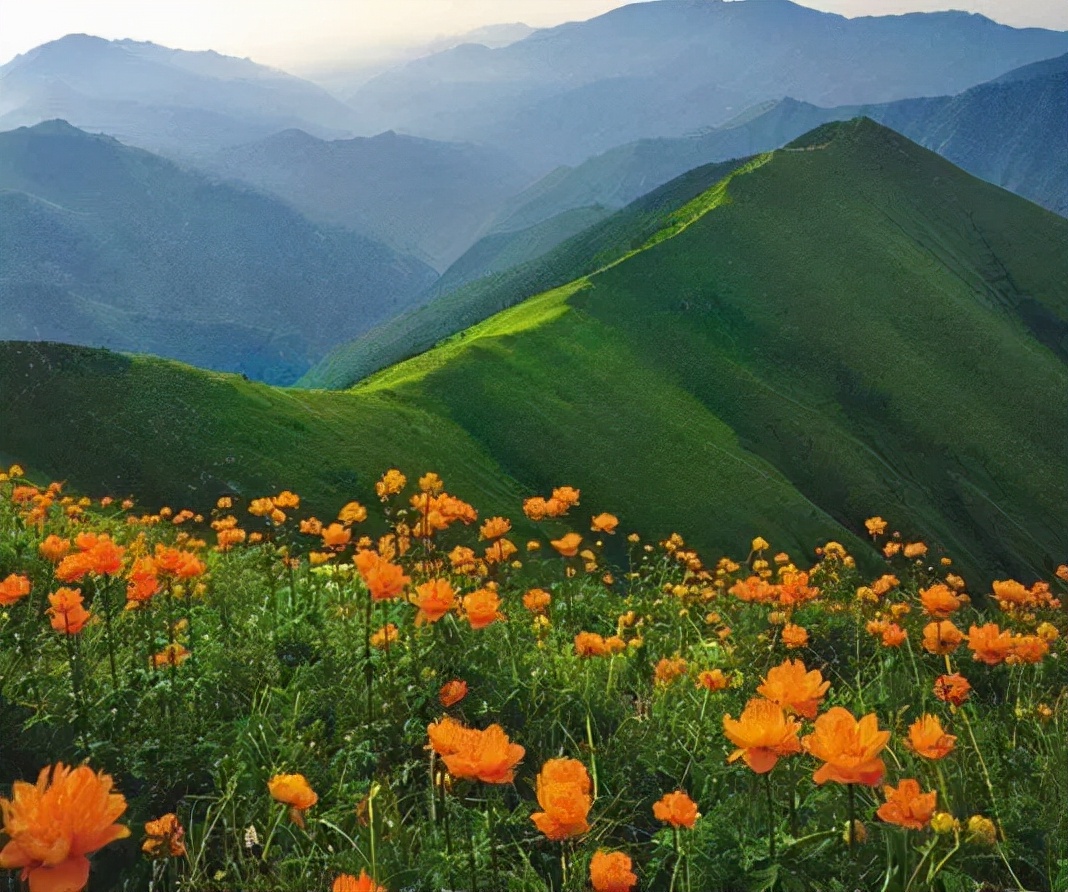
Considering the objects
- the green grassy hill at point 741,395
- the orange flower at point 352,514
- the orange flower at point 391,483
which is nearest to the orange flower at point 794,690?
the orange flower at point 391,483

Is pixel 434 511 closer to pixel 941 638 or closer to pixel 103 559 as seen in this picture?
pixel 103 559

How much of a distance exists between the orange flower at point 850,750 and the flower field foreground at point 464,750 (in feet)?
0.03

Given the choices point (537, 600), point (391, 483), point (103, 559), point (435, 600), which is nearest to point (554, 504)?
point (537, 600)

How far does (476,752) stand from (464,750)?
4cm

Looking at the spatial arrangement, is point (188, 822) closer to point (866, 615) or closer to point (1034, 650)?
point (1034, 650)

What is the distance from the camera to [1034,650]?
16.0ft

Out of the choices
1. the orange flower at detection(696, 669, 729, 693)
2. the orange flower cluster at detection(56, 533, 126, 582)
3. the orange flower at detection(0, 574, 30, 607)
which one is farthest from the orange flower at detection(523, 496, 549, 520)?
the orange flower at detection(0, 574, 30, 607)

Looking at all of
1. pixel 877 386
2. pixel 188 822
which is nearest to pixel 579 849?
pixel 188 822

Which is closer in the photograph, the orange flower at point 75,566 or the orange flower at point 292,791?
the orange flower at point 292,791

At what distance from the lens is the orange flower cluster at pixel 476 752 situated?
2742mm

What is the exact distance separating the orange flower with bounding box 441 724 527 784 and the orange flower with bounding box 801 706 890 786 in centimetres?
100

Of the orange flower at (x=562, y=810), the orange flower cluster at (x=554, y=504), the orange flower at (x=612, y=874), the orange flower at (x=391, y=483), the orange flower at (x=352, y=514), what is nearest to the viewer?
the orange flower at (x=562, y=810)

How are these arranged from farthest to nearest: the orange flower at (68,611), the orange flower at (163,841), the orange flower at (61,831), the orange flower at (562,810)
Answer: the orange flower at (68,611) < the orange flower at (163,841) < the orange flower at (562,810) < the orange flower at (61,831)

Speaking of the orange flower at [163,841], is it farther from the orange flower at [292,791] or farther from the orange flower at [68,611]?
the orange flower at [68,611]
